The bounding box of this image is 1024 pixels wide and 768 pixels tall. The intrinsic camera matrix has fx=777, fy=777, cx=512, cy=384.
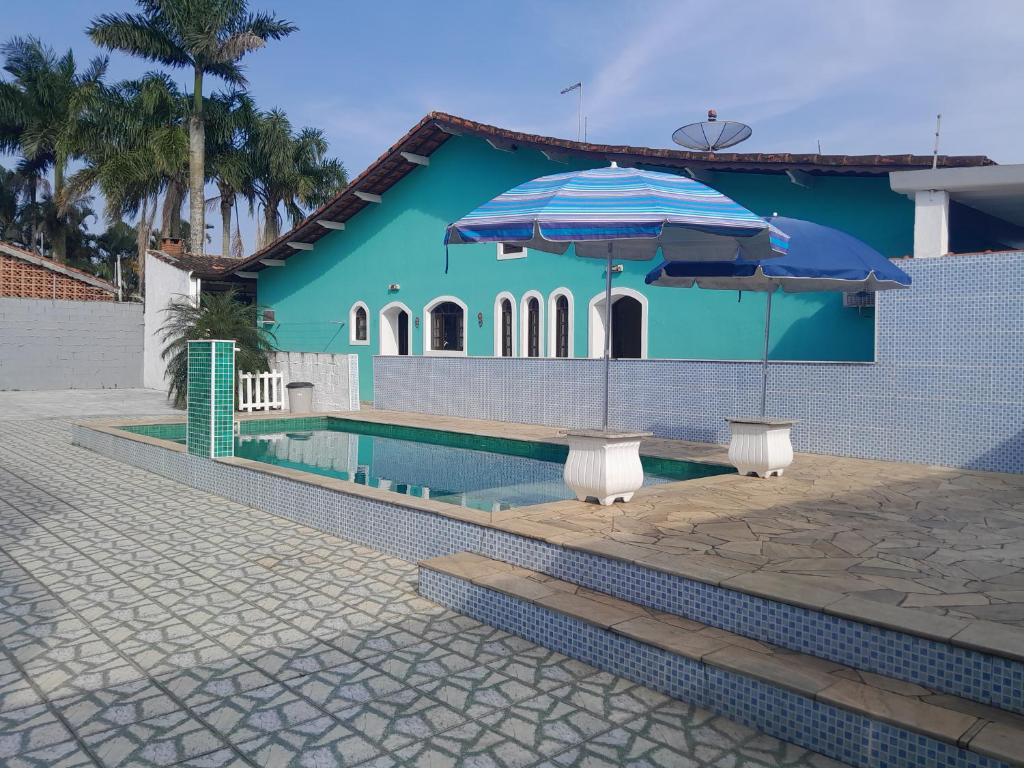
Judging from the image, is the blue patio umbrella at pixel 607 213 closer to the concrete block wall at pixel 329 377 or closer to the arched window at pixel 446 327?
the concrete block wall at pixel 329 377

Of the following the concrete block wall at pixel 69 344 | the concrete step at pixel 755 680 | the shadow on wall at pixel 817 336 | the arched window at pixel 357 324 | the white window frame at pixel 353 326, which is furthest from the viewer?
the concrete block wall at pixel 69 344

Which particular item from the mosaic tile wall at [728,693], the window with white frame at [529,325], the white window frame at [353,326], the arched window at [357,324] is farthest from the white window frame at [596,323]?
the mosaic tile wall at [728,693]

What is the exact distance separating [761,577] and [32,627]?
413cm

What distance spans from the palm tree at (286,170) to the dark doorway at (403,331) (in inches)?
470

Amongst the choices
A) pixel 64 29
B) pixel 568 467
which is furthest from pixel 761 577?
pixel 64 29

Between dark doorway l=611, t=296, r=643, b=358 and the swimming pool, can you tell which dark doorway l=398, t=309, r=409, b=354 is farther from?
dark doorway l=611, t=296, r=643, b=358

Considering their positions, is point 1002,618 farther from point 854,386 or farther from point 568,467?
point 854,386

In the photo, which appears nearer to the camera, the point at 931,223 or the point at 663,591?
the point at 663,591

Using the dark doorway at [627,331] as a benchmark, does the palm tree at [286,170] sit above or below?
above

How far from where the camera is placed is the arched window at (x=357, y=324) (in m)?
19.2

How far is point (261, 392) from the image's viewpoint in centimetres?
1589

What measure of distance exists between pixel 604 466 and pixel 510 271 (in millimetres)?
10045

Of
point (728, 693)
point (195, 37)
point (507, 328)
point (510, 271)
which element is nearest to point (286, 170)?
point (195, 37)

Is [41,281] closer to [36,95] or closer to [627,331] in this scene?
[36,95]
